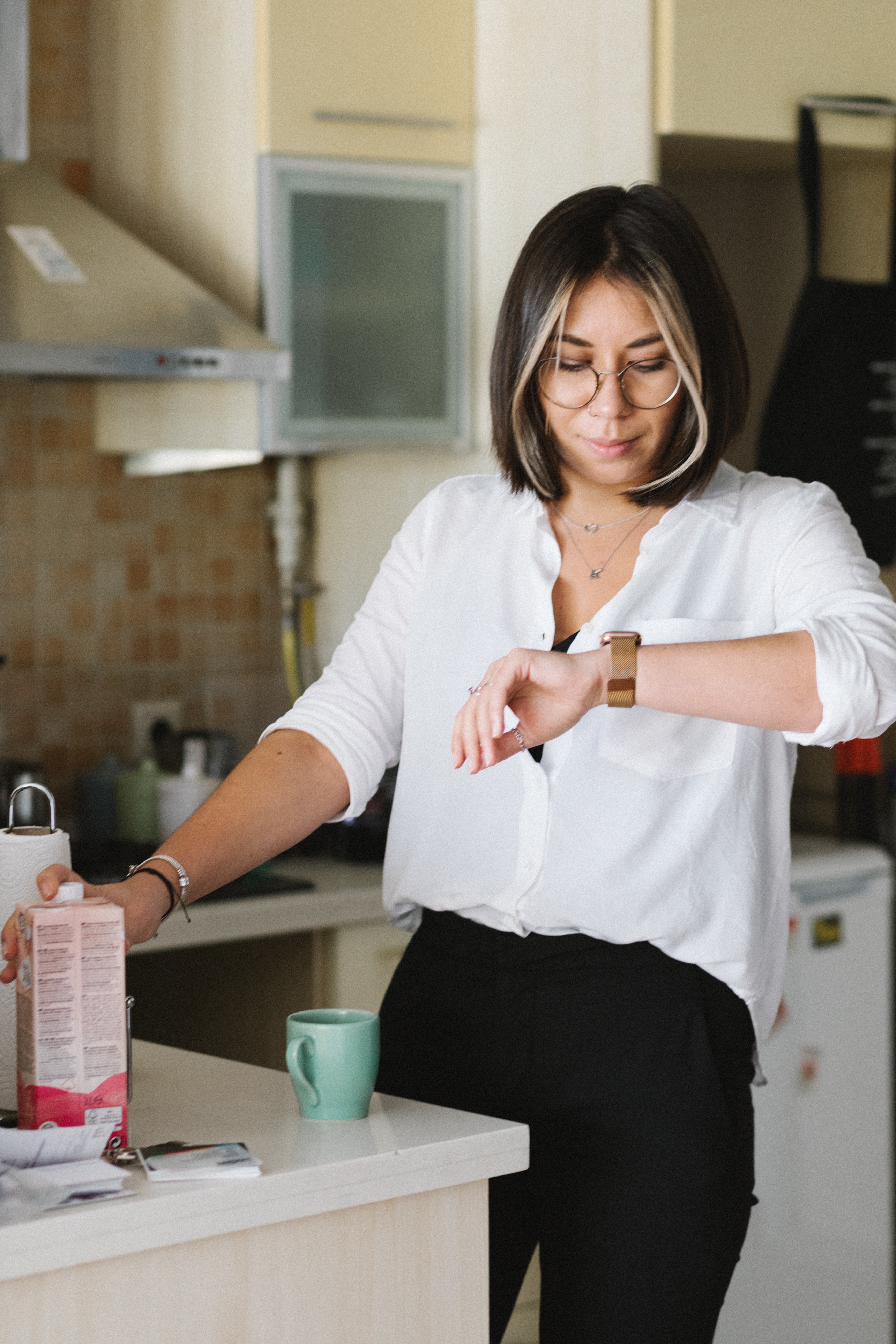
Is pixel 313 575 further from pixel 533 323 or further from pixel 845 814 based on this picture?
pixel 533 323

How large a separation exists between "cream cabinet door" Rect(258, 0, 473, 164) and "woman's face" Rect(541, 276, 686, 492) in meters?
1.30

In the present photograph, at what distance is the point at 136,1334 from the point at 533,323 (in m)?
0.81

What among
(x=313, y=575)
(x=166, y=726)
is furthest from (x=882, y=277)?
(x=166, y=726)

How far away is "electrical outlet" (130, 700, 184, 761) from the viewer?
2.83 metres

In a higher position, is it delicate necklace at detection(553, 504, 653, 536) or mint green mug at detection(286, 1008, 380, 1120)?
delicate necklace at detection(553, 504, 653, 536)

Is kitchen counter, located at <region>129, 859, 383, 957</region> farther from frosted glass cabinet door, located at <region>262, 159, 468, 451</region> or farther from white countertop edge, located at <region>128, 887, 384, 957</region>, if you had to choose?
frosted glass cabinet door, located at <region>262, 159, 468, 451</region>

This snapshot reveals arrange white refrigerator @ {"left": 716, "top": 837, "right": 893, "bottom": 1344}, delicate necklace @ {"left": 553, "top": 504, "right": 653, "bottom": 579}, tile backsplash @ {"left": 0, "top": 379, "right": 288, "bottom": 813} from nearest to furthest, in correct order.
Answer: delicate necklace @ {"left": 553, "top": 504, "right": 653, "bottom": 579} < white refrigerator @ {"left": 716, "top": 837, "right": 893, "bottom": 1344} < tile backsplash @ {"left": 0, "top": 379, "right": 288, "bottom": 813}

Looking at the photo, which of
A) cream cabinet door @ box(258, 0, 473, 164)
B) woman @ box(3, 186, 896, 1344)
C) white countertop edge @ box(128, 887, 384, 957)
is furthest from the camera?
cream cabinet door @ box(258, 0, 473, 164)

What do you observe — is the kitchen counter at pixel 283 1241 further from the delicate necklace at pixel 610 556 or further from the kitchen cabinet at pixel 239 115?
the kitchen cabinet at pixel 239 115

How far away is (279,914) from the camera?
2359 mm

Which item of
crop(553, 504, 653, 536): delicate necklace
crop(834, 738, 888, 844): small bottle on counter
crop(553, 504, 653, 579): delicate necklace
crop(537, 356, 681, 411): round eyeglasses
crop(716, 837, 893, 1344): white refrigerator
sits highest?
crop(537, 356, 681, 411): round eyeglasses

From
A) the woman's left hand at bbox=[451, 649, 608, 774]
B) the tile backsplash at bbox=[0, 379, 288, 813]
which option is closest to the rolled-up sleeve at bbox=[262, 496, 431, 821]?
the woman's left hand at bbox=[451, 649, 608, 774]

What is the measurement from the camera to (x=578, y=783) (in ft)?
4.39

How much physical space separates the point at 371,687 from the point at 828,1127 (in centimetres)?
158
